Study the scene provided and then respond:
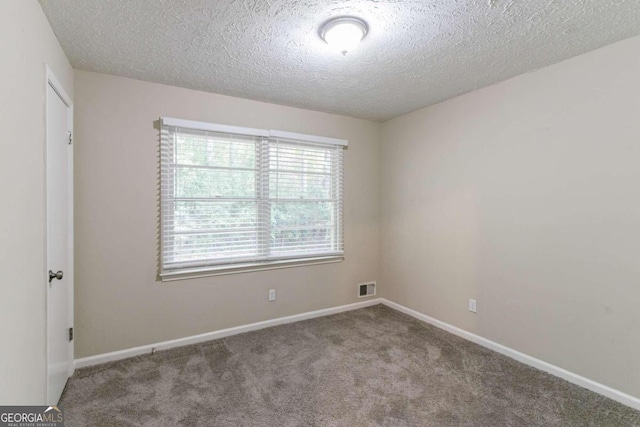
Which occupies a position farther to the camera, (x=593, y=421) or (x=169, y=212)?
(x=169, y=212)

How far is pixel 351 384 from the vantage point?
230 centimetres

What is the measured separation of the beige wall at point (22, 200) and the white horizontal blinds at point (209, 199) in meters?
1.11

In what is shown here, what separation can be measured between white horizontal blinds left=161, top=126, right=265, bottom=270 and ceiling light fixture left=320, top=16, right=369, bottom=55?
1.53 m

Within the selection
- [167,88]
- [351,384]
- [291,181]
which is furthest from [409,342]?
[167,88]

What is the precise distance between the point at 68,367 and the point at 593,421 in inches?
144

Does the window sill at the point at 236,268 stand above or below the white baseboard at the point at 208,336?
above

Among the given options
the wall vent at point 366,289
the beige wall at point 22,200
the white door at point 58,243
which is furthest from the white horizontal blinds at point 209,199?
the wall vent at point 366,289

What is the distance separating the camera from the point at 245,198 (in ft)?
10.5

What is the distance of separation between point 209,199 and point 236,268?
2.50ft

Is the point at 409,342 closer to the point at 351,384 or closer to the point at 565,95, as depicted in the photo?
the point at 351,384

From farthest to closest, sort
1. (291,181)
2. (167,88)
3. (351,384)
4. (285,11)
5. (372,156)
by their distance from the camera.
A: (372,156) → (291,181) → (167,88) → (351,384) → (285,11)

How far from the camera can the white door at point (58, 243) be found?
1889 mm

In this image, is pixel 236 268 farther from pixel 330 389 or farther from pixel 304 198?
pixel 330 389

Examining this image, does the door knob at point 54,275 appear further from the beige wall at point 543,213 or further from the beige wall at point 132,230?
the beige wall at point 543,213
